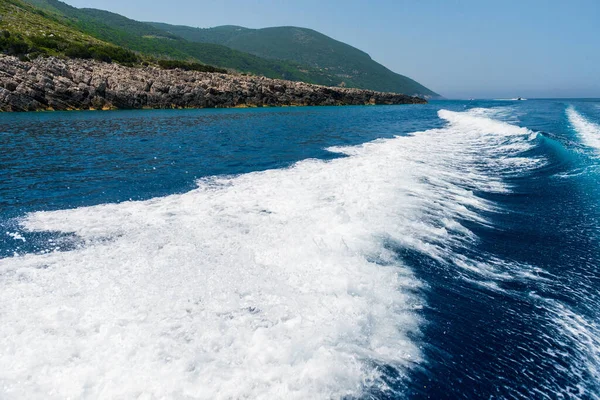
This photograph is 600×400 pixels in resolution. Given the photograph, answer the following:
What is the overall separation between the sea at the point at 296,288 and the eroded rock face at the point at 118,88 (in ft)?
132

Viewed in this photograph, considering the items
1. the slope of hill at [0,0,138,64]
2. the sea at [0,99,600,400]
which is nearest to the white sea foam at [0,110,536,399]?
the sea at [0,99,600,400]

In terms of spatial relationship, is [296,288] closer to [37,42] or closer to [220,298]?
[220,298]

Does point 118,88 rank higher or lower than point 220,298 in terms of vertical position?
higher

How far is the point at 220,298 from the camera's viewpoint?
4.89 meters

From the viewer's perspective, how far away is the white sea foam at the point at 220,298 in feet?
11.6

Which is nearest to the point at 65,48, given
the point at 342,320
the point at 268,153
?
the point at 268,153

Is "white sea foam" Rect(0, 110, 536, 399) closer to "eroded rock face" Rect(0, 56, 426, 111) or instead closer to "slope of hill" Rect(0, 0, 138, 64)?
"eroded rock face" Rect(0, 56, 426, 111)

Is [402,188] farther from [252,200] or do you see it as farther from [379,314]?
[379,314]

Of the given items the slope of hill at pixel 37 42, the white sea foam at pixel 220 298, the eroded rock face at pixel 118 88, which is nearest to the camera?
the white sea foam at pixel 220 298

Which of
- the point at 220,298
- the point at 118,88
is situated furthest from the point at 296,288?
the point at 118,88

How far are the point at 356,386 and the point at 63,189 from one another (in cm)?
1102

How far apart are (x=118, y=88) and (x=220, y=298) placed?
54.6m

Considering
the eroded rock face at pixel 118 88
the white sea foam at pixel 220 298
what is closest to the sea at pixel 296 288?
the white sea foam at pixel 220 298

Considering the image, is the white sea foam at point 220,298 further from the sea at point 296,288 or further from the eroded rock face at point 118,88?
the eroded rock face at point 118,88
